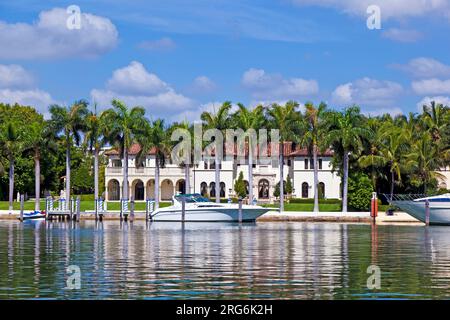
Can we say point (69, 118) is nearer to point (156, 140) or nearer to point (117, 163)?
point (156, 140)

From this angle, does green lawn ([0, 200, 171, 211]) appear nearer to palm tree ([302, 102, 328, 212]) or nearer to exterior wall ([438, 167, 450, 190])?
palm tree ([302, 102, 328, 212])

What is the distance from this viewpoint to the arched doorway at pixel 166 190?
141875 mm

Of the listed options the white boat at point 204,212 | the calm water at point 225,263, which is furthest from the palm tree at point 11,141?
the calm water at point 225,263

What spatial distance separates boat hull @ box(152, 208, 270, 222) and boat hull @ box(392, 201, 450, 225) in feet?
45.0

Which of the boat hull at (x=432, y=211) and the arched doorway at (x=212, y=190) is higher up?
the arched doorway at (x=212, y=190)

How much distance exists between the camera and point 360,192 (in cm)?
10662

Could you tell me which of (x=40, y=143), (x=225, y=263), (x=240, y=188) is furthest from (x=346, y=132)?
(x=225, y=263)

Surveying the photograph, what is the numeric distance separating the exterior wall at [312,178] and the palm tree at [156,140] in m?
25.2

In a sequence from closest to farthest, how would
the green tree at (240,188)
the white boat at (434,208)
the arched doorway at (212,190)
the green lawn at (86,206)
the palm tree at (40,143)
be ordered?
1. the white boat at (434,208)
2. the palm tree at (40,143)
3. the green lawn at (86,206)
4. the green tree at (240,188)
5. the arched doorway at (212,190)

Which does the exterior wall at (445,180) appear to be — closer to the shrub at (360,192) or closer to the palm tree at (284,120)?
the shrub at (360,192)

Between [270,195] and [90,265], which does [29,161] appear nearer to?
[270,195]

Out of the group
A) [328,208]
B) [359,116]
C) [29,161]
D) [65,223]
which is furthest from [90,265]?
[29,161]

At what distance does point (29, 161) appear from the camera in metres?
130
